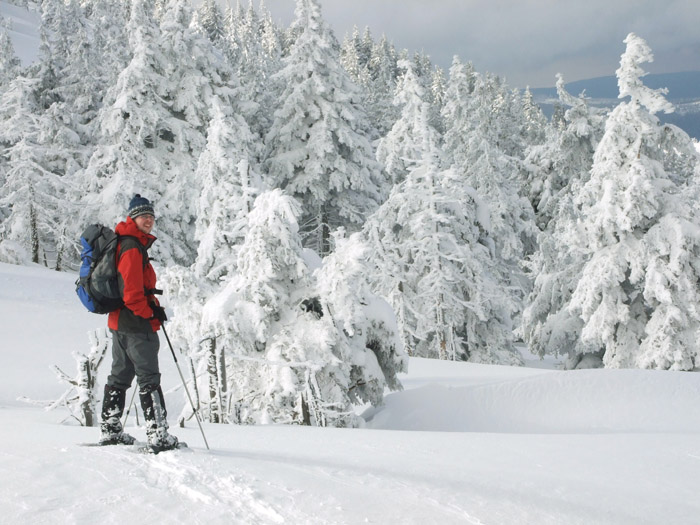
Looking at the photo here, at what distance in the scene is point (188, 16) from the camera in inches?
1006

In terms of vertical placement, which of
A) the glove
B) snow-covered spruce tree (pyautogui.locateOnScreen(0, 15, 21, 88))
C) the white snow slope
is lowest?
the white snow slope

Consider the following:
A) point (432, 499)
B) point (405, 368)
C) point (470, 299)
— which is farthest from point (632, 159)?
point (432, 499)

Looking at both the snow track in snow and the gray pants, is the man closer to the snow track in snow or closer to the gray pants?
the gray pants

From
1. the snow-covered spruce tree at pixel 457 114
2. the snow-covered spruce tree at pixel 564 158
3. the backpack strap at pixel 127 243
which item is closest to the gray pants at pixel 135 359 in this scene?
the backpack strap at pixel 127 243

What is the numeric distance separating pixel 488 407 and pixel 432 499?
26.9ft

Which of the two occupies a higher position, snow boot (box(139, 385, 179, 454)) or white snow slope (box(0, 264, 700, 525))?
snow boot (box(139, 385, 179, 454))

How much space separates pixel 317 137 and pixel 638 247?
13749 millimetres

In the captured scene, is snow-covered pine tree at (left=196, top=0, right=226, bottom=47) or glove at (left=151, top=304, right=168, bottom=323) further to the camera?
snow-covered pine tree at (left=196, top=0, right=226, bottom=47)

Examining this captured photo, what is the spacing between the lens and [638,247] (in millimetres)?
16953

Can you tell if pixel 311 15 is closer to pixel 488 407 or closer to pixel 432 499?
pixel 488 407

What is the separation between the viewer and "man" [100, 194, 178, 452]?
4.60 meters

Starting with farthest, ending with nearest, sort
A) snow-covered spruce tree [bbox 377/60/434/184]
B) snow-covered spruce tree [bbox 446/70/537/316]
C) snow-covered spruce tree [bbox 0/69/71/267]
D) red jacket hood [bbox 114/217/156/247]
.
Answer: snow-covered spruce tree [bbox 446/70/537/316], snow-covered spruce tree [bbox 0/69/71/267], snow-covered spruce tree [bbox 377/60/434/184], red jacket hood [bbox 114/217/156/247]

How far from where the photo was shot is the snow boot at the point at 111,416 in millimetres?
5078

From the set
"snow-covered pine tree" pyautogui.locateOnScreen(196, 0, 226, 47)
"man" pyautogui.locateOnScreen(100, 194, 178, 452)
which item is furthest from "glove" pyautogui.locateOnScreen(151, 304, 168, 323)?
"snow-covered pine tree" pyautogui.locateOnScreen(196, 0, 226, 47)
